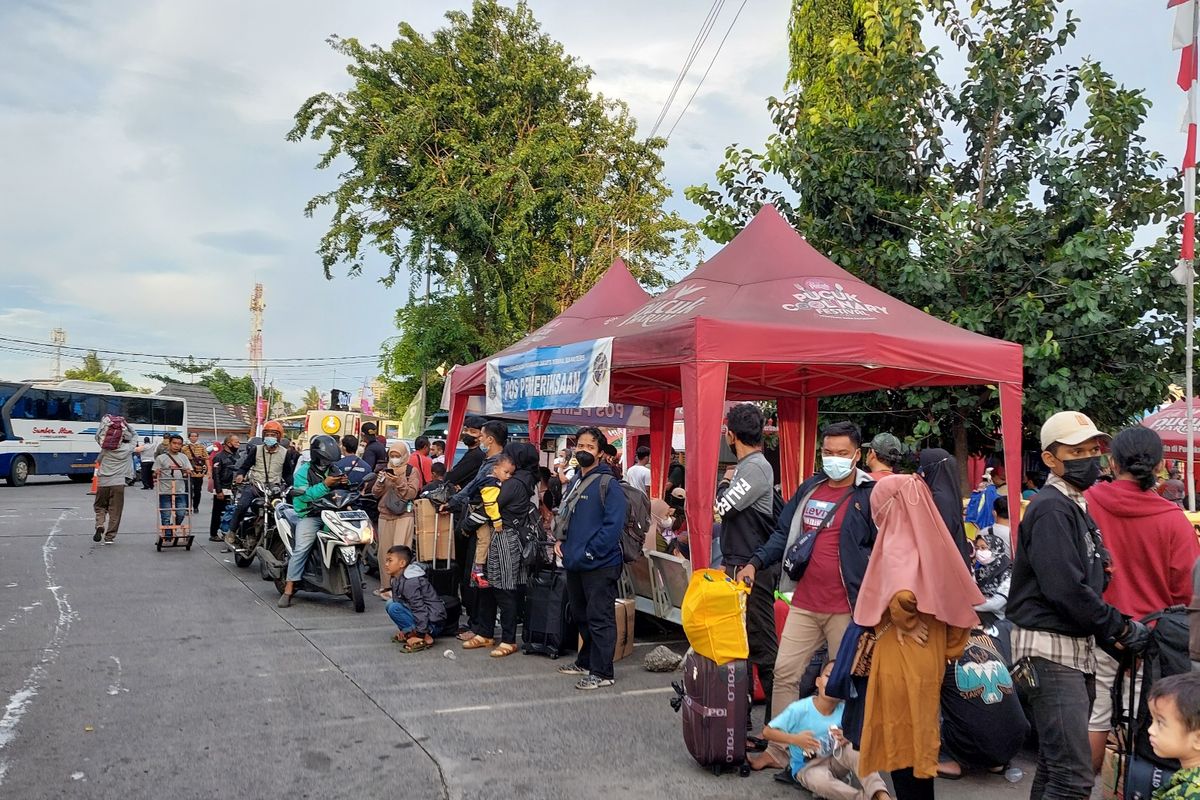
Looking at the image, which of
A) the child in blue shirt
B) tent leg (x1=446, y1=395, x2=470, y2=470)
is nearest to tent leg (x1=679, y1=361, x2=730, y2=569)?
the child in blue shirt

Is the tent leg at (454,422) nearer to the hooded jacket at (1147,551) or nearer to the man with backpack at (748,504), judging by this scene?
the man with backpack at (748,504)

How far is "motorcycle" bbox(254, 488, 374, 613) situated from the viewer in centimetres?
873

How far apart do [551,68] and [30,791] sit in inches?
893

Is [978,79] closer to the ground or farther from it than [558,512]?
farther from it

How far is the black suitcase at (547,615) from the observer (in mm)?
7230

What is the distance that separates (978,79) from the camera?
11820 mm

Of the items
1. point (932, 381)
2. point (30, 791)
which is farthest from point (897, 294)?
point (30, 791)

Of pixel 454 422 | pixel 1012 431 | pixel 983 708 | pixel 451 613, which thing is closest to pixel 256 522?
pixel 454 422

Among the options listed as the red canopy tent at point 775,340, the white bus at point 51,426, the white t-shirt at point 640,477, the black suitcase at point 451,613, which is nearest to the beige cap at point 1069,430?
the red canopy tent at point 775,340

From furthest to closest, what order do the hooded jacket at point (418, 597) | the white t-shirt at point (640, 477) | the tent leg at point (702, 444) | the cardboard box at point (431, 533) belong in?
the white t-shirt at point (640, 477) → the cardboard box at point (431, 533) → the hooded jacket at point (418, 597) → the tent leg at point (702, 444)

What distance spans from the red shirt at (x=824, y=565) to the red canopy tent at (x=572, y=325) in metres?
6.05

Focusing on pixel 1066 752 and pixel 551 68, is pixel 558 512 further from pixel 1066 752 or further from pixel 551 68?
pixel 551 68

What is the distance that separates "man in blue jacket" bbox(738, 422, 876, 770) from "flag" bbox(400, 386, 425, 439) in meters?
18.5

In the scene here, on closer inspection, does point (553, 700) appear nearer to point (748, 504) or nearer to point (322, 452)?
point (748, 504)
